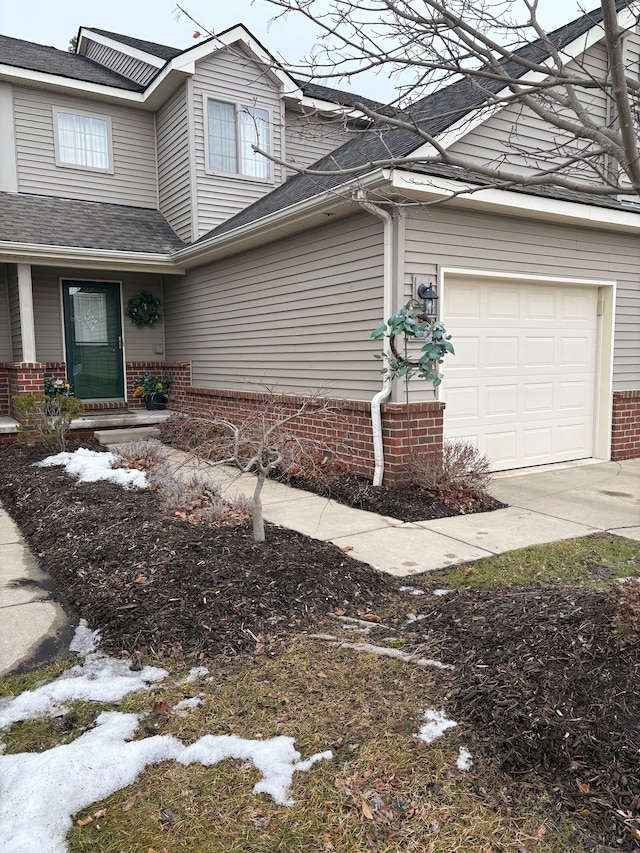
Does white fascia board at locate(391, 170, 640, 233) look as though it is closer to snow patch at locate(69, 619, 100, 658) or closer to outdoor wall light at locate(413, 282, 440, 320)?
outdoor wall light at locate(413, 282, 440, 320)

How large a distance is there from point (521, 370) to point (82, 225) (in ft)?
25.4

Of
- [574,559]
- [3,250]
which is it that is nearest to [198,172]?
[3,250]

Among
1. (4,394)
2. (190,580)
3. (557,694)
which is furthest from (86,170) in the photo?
(557,694)

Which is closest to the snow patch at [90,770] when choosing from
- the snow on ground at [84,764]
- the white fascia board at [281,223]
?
the snow on ground at [84,764]

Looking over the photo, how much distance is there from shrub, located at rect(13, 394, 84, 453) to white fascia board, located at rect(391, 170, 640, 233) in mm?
5424

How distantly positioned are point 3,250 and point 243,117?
5.43 metres

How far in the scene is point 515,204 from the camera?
22.6ft

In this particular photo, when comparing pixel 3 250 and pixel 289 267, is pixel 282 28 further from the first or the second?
pixel 3 250

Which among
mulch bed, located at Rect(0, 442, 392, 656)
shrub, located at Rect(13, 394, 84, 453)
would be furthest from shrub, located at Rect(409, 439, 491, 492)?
shrub, located at Rect(13, 394, 84, 453)

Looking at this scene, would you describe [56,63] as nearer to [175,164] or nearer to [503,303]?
[175,164]

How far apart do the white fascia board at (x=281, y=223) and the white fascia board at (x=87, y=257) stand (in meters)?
0.38

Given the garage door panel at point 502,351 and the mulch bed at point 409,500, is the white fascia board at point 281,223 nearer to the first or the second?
the garage door panel at point 502,351

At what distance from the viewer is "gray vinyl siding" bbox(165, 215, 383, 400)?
22.8 ft

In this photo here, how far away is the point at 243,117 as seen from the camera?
40.1 ft
